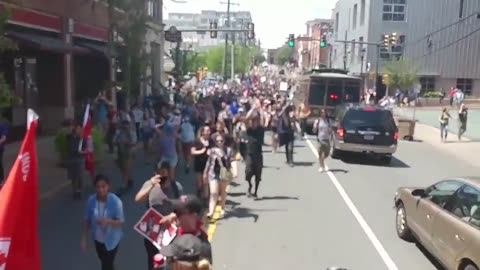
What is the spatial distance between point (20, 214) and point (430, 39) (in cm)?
7180

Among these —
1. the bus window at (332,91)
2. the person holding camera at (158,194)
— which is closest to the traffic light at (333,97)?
the bus window at (332,91)

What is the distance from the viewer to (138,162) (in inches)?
734

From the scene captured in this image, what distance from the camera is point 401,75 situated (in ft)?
209

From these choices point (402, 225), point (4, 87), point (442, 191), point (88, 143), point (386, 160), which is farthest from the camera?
point (386, 160)

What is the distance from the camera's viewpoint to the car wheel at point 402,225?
33.7ft

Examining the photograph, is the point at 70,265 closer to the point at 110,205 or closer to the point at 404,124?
the point at 110,205

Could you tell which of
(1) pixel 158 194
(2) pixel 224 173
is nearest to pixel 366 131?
(2) pixel 224 173

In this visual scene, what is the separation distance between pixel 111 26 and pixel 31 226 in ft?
60.3

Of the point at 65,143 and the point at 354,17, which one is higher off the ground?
the point at 354,17

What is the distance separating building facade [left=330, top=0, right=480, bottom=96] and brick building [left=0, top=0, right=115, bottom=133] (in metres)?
44.1

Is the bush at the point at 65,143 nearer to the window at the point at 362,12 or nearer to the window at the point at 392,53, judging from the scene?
the window at the point at 392,53

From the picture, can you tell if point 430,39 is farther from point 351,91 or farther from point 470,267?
point 470,267

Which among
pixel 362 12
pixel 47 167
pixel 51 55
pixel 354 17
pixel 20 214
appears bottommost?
pixel 47 167

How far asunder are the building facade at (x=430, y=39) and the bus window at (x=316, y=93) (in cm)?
3922
